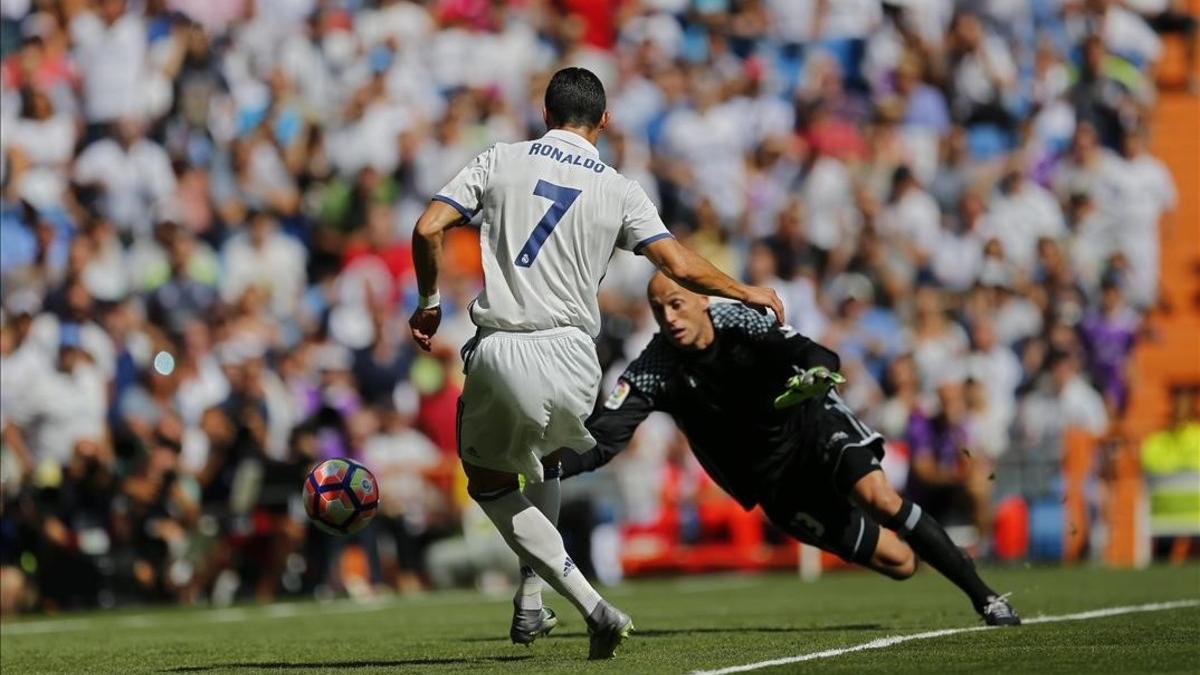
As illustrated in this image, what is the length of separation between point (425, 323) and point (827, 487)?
3247 mm

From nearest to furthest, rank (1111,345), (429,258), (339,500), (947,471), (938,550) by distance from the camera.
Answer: (429,258) < (339,500) < (938,550) < (947,471) < (1111,345)

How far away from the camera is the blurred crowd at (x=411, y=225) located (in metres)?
17.8

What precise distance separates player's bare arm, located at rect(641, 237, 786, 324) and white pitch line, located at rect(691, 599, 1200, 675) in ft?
4.41

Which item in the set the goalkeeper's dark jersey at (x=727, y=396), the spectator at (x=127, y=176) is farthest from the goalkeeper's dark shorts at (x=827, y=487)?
the spectator at (x=127, y=176)

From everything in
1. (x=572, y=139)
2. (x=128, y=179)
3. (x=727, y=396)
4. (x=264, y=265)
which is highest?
(x=128, y=179)

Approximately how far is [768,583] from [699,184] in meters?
5.96

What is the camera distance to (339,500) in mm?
9727

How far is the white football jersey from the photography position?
870 centimetres

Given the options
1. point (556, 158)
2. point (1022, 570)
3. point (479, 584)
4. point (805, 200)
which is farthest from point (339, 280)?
point (556, 158)

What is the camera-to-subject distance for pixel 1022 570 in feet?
59.0

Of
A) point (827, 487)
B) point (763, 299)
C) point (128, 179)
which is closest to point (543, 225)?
point (763, 299)

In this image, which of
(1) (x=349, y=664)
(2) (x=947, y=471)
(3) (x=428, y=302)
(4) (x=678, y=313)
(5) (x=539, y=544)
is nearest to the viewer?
(3) (x=428, y=302)

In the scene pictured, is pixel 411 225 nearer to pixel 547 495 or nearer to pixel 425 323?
pixel 547 495

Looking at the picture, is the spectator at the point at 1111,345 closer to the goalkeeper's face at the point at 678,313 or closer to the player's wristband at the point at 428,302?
the goalkeeper's face at the point at 678,313
